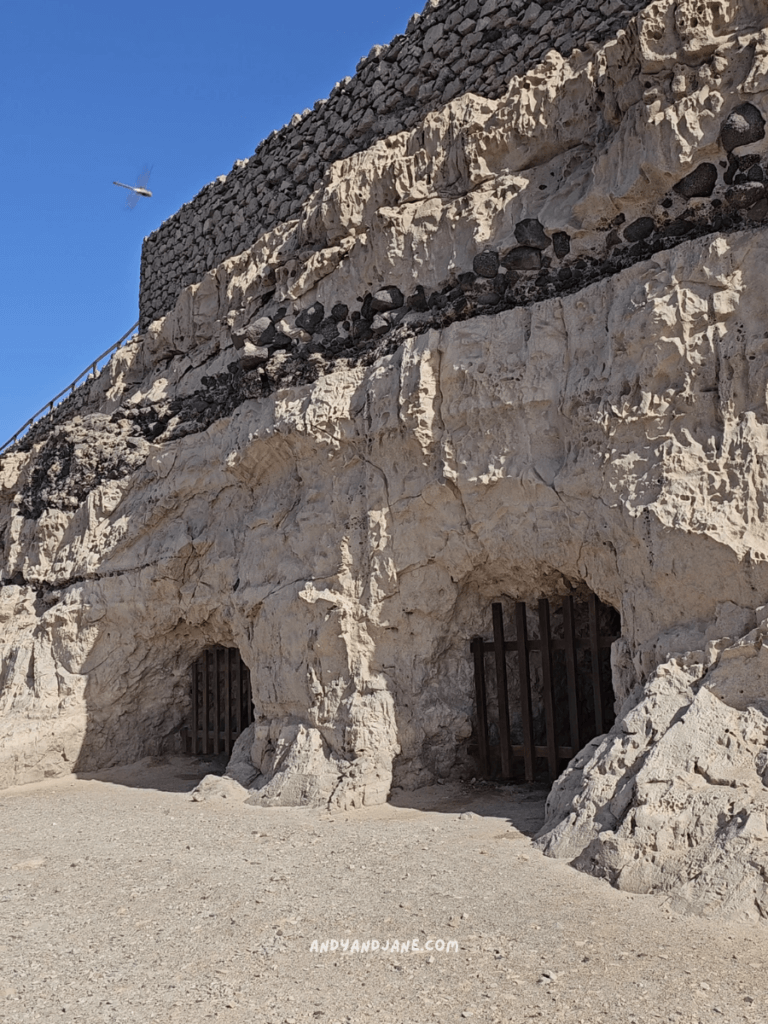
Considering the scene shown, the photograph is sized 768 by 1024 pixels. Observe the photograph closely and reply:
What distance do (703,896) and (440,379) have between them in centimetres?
417

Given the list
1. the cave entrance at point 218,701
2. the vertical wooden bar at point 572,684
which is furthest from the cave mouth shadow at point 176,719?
the vertical wooden bar at point 572,684

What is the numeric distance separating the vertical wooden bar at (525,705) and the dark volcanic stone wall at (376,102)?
4.72m

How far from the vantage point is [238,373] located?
8484 millimetres

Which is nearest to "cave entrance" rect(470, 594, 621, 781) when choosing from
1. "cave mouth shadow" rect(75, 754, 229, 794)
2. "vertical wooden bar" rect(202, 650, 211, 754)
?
"cave mouth shadow" rect(75, 754, 229, 794)

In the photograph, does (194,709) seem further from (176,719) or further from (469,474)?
(469,474)

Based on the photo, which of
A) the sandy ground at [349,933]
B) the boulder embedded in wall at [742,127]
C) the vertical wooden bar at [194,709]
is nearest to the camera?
the sandy ground at [349,933]

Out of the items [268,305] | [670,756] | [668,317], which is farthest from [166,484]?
[670,756]

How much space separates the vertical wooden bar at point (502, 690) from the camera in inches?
245

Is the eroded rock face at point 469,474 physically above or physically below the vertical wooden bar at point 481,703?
above

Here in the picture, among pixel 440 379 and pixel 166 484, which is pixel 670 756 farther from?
pixel 166 484

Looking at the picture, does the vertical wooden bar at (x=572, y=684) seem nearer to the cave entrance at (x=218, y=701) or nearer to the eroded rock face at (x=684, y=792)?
the eroded rock face at (x=684, y=792)

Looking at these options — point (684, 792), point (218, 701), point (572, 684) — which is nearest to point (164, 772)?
point (218, 701)

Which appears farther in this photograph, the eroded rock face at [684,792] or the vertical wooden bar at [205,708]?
the vertical wooden bar at [205,708]

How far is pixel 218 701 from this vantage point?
8.88m
